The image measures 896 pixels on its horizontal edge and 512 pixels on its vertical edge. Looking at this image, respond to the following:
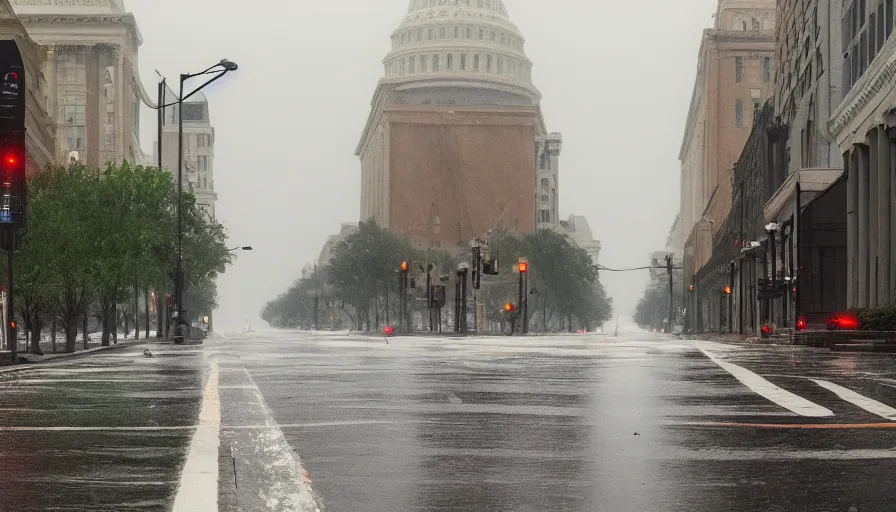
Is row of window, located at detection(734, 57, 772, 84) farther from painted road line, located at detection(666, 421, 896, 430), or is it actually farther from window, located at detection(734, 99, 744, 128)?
painted road line, located at detection(666, 421, 896, 430)

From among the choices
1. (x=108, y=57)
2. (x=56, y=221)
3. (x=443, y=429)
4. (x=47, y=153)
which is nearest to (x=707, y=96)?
(x=108, y=57)

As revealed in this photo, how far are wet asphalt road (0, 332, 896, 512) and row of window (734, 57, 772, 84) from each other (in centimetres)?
16706

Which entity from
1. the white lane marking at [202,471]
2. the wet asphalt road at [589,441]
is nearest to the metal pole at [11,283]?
the wet asphalt road at [589,441]

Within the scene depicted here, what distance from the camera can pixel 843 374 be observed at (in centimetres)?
2405

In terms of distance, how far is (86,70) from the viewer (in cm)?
17862

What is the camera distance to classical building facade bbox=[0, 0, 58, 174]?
100.0 metres

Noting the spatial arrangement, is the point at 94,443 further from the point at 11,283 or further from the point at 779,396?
the point at 11,283

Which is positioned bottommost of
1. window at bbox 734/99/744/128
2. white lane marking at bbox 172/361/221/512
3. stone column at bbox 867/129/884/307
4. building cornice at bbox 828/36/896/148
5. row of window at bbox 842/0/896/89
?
white lane marking at bbox 172/361/221/512

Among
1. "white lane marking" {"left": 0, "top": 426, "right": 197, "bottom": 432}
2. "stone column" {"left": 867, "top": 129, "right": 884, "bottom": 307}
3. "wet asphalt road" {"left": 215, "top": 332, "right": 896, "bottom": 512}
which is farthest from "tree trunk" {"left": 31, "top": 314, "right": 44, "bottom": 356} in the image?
"stone column" {"left": 867, "top": 129, "right": 884, "bottom": 307}

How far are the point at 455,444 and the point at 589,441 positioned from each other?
3.67ft

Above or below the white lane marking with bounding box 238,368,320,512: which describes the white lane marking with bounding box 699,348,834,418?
above

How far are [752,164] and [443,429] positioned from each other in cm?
12443

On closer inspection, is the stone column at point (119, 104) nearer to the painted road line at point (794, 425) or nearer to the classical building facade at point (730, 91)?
the classical building facade at point (730, 91)

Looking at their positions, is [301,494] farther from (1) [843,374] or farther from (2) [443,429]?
(1) [843,374]
